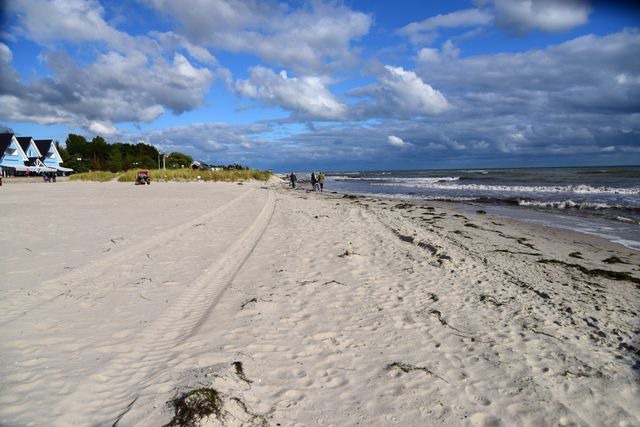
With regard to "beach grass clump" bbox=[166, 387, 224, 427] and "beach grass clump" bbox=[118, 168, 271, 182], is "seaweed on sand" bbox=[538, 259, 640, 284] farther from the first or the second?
"beach grass clump" bbox=[118, 168, 271, 182]

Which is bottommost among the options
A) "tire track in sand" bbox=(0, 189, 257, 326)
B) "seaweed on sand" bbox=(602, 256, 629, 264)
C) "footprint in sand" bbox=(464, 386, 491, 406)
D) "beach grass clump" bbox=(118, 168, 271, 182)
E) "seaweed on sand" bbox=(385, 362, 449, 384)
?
"seaweed on sand" bbox=(602, 256, 629, 264)

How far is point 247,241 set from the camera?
9953mm

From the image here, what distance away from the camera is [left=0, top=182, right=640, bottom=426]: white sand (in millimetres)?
3246

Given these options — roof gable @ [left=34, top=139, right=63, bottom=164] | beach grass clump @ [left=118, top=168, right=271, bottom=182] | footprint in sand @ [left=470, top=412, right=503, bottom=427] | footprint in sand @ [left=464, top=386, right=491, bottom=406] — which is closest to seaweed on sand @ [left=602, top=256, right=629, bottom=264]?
footprint in sand @ [left=464, top=386, right=491, bottom=406]

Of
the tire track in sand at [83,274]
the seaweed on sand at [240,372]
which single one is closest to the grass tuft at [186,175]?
the tire track in sand at [83,274]

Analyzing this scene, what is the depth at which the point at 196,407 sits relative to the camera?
119 inches

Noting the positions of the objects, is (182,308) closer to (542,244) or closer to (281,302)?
(281,302)

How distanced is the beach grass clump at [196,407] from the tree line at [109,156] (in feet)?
247

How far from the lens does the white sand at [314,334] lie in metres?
3.25

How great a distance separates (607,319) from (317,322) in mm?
3828

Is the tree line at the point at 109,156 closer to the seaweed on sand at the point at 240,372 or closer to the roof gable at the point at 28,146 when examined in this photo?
the roof gable at the point at 28,146

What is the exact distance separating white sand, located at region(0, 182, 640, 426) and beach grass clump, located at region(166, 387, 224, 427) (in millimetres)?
84

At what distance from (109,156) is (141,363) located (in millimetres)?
92916

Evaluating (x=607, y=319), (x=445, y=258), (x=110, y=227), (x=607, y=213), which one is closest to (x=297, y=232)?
(x=445, y=258)
